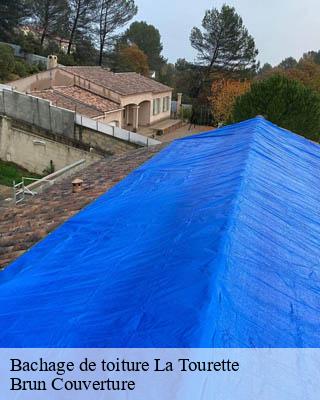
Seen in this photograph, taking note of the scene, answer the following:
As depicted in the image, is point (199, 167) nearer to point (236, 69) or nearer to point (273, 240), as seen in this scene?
point (273, 240)

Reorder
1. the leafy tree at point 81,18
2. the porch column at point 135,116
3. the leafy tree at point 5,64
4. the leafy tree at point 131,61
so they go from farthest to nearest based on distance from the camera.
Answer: the leafy tree at point 131,61 < the leafy tree at point 81,18 < the porch column at point 135,116 < the leafy tree at point 5,64

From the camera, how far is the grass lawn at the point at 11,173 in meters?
14.6

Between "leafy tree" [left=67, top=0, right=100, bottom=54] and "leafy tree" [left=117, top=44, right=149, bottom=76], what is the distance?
4.01m

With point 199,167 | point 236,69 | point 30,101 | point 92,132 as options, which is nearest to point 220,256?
point 199,167

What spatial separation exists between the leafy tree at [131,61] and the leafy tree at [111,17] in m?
1.89

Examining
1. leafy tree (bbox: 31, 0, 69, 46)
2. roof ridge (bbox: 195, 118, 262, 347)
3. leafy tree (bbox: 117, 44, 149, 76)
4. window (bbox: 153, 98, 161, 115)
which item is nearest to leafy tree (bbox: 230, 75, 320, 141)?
roof ridge (bbox: 195, 118, 262, 347)

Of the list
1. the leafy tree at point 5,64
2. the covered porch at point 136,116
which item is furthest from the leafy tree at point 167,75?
the leafy tree at point 5,64

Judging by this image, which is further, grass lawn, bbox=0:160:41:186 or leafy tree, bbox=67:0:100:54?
leafy tree, bbox=67:0:100:54

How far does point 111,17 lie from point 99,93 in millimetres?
17217

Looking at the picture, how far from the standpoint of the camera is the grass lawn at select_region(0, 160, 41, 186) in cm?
1460

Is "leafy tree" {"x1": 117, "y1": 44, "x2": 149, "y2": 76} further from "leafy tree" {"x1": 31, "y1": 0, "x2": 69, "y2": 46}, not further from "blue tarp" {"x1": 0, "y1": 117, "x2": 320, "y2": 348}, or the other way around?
"blue tarp" {"x1": 0, "y1": 117, "x2": 320, "y2": 348}

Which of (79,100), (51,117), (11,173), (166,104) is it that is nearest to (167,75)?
(166,104)

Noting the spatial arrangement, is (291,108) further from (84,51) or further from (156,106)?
(84,51)

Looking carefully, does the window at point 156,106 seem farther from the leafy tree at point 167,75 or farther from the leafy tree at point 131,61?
the leafy tree at point 167,75
